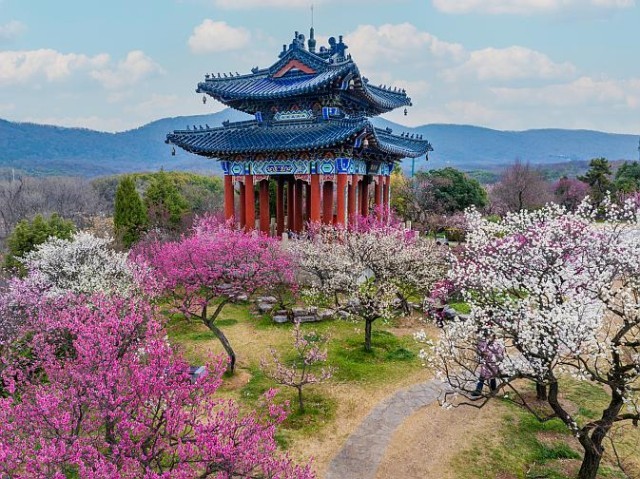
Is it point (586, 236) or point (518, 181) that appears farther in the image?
point (518, 181)

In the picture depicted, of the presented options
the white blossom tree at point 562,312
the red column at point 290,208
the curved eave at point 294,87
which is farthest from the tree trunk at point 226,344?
the red column at point 290,208

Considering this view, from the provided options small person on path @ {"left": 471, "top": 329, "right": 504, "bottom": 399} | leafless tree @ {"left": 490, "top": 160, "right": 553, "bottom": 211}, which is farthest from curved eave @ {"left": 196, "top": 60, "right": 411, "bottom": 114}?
leafless tree @ {"left": 490, "top": 160, "right": 553, "bottom": 211}

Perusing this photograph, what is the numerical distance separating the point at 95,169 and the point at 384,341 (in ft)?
472

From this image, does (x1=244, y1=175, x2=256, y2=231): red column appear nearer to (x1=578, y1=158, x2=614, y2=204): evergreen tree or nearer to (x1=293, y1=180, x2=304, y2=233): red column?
(x1=293, y1=180, x2=304, y2=233): red column

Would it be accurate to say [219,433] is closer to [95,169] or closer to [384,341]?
[384,341]

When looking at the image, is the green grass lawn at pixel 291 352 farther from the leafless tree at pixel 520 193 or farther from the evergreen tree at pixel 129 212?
the leafless tree at pixel 520 193

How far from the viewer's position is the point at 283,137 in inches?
800

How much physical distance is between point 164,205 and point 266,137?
13368 mm

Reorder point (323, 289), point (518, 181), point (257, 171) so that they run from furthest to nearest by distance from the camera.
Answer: point (518, 181) → point (257, 171) → point (323, 289)

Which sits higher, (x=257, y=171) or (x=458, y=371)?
(x=257, y=171)

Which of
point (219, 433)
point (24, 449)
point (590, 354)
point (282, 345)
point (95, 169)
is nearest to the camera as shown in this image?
point (24, 449)

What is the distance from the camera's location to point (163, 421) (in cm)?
602

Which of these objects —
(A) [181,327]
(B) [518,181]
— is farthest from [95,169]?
(A) [181,327]

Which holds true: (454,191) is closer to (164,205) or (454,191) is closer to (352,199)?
(352,199)
